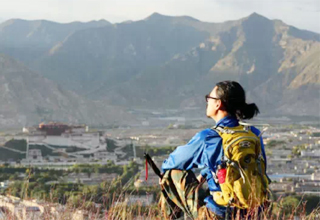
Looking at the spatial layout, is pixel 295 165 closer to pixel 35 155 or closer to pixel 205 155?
pixel 35 155

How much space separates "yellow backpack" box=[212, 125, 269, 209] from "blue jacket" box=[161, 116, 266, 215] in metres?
0.04

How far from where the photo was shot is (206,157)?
153 inches

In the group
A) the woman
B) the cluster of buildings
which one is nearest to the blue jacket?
the woman

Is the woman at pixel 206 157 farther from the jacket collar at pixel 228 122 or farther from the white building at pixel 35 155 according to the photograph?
the white building at pixel 35 155

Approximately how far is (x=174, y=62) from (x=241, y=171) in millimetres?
140474

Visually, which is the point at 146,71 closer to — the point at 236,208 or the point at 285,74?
the point at 285,74

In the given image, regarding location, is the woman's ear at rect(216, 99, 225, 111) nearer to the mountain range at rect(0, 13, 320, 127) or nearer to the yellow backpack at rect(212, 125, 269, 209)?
the yellow backpack at rect(212, 125, 269, 209)

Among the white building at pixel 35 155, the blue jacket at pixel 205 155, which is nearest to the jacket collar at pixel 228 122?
the blue jacket at pixel 205 155

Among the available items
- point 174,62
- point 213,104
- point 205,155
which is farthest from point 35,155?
point 174,62

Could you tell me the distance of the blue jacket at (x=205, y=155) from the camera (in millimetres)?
3875

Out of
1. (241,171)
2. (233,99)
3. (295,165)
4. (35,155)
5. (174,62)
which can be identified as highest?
(174,62)

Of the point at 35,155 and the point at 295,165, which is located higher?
the point at 295,165

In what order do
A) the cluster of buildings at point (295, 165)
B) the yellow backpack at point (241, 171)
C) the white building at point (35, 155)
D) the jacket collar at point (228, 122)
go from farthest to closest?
the white building at point (35, 155) → the cluster of buildings at point (295, 165) → the jacket collar at point (228, 122) → the yellow backpack at point (241, 171)

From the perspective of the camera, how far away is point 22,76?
87.3 meters
